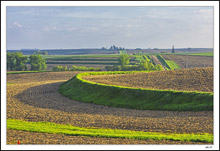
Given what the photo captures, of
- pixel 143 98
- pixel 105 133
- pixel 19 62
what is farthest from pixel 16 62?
pixel 105 133

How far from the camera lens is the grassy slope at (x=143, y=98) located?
96.4ft

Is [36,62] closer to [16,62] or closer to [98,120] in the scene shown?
[16,62]

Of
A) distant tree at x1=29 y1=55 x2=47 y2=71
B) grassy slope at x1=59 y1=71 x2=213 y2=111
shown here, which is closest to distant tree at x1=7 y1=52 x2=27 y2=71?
distant tree at x1=29 y1=55 x2=47 y2=71

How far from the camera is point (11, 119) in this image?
2769 cm

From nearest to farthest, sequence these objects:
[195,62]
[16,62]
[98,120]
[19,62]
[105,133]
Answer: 1. [105,133]
2. [98,120]
3. [16,62]
4. [19,62]
5. [195,62]

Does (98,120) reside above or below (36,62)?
below

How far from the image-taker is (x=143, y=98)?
3406 centimetres

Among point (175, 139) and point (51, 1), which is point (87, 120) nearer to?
point (175, 139)

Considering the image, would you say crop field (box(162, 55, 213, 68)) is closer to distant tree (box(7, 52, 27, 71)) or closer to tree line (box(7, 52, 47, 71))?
tree line (box(7, 52, 47, 71))

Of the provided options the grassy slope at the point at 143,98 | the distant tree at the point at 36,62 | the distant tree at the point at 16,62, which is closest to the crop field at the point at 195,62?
the distant tree at the point at 36,62

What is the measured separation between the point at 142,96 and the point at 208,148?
20205mm

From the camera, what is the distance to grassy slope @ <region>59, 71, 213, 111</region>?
2938 cm

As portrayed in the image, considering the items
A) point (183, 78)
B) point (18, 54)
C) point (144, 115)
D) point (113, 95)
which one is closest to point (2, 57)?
point (144, 115)

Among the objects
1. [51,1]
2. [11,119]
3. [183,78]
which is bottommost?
[11,119]
